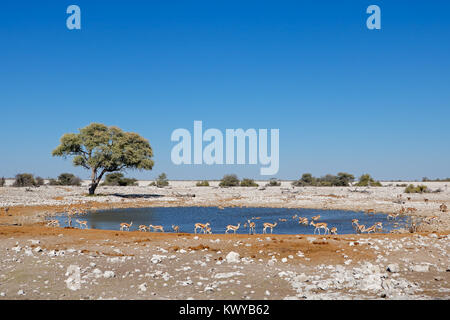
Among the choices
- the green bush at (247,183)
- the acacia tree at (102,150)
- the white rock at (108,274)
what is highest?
the acacia tree at (102,150)

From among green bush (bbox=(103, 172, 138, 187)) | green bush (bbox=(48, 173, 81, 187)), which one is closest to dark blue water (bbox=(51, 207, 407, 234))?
green bush (bbox=(48, 173, 81, 187))

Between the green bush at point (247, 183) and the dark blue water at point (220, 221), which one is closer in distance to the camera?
the dark blue water at point (220, 221)

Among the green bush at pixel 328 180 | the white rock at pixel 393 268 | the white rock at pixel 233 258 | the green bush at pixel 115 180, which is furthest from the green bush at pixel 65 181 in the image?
the white rock at pixel 393 268

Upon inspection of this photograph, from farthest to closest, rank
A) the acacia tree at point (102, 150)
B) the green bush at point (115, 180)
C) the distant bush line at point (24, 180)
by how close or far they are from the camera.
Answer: the green bush at point (115, 180) → the distant bush line at point (24, 180) → the acacia tree at point (102, 150)

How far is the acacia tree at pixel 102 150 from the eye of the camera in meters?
50.7

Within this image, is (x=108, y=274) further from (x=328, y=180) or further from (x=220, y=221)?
(x=328, y=180)

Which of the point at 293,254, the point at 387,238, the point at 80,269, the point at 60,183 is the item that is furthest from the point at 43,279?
the point at 60,183

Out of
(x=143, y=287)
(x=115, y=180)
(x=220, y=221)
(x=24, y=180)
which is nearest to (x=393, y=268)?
(x=143, y=287)

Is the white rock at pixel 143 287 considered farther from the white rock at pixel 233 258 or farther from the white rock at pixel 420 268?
the white rock at pixel 420 268

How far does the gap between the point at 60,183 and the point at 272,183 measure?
50056mm

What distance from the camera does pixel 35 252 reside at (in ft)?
43.8

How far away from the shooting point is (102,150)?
5100cm
